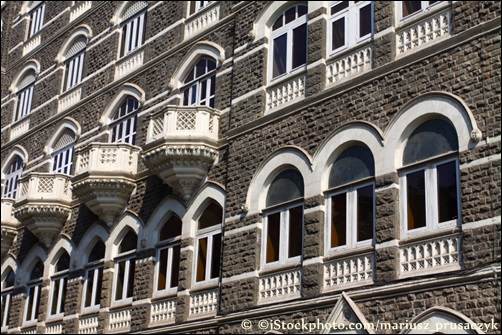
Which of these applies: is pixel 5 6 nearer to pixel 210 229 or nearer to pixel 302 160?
pixel 210 229

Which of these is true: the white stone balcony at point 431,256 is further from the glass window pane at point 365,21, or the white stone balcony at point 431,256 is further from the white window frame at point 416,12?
the glass window pane at point 365,21

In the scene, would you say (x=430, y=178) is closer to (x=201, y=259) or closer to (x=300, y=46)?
(x=300, y=46)

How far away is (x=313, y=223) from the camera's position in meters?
15.3

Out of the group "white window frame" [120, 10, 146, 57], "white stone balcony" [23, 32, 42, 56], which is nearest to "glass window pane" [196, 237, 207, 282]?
"white window frame" [120, 10, 146, 57]

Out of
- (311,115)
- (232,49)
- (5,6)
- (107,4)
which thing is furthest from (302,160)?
(5,6)

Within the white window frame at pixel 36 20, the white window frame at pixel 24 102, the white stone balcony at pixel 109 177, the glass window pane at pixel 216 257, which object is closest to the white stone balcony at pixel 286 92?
the glass window pane at pixel 216 257

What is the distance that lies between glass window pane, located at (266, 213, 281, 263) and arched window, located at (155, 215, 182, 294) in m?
3.30

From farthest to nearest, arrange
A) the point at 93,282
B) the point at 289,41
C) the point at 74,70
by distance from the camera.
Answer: the point at 74,70 → the point at 93,282 → the point at 289,41

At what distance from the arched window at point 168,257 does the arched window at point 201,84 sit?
113 inches

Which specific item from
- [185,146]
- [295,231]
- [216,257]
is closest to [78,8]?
[185,146]

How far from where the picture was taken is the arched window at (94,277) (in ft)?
70.2

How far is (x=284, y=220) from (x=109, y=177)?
6247 millimetres

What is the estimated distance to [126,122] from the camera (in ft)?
74.1

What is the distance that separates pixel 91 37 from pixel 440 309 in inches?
641
